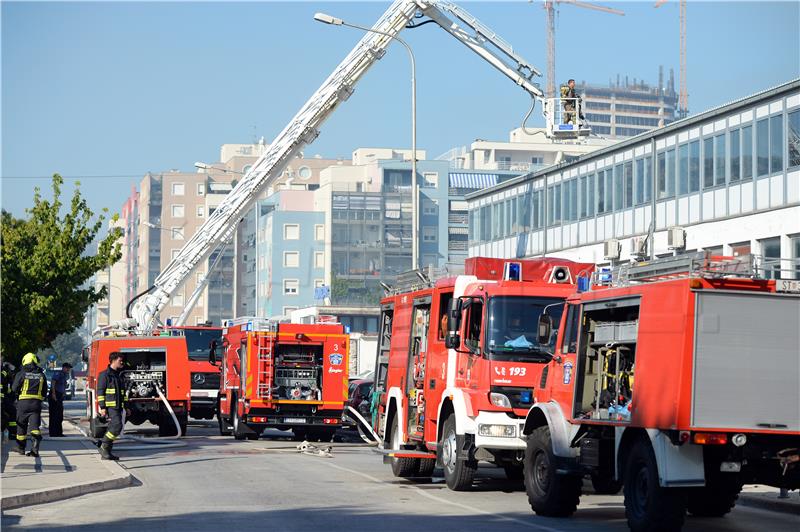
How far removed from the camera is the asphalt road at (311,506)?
12.8 meters

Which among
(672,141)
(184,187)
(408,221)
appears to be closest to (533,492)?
(672,141)

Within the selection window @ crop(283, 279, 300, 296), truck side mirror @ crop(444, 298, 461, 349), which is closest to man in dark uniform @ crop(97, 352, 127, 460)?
truck side mirror @ crop(444, 298, 461, 349)

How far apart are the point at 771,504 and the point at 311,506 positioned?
19.7 feet

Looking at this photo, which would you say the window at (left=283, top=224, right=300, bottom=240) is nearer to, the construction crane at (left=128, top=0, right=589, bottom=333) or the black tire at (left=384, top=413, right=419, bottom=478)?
the construction crane at (left=128, top=0, right=589, bottom=333)

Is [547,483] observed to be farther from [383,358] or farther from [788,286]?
[383,358]

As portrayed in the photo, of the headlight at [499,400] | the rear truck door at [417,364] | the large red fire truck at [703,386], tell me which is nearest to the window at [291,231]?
the rear truck door at [417,364]

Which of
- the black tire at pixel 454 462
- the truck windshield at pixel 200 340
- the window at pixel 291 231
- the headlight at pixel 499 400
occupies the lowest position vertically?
the black tire at pixel 454 462

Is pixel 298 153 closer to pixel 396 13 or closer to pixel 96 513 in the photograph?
pixel 396 13

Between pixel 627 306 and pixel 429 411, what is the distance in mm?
5613

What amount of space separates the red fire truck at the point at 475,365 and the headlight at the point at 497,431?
0.04 feet

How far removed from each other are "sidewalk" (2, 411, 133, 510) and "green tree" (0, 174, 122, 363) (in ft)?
33.5

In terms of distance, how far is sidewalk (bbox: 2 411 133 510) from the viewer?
49.3ft

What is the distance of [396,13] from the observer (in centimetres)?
3416

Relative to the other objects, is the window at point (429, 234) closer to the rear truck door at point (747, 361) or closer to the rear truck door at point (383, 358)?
the rear truck door at point (383, 358)
